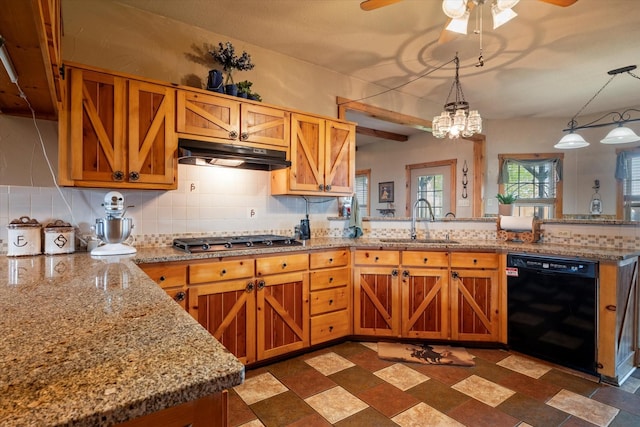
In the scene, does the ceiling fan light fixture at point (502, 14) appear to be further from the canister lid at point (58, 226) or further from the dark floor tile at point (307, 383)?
the canister lid at point (58, 226)

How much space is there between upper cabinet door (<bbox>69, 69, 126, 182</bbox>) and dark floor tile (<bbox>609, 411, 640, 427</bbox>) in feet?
10.9

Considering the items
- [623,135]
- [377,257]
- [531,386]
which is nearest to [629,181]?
[623,135]

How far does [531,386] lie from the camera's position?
89.7 inches

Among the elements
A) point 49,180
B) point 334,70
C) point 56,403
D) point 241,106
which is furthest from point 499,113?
point 56,403

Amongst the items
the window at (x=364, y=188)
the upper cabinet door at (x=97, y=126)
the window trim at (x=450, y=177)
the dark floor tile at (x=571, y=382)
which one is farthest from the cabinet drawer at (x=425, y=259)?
the window at (x=364, y=188)

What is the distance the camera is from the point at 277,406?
6.70 feet

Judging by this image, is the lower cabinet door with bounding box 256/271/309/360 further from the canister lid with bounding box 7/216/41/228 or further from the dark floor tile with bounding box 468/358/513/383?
the canister lid with bounding box 7/216/41/228

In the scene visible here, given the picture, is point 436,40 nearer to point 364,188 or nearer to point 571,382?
point 571,382

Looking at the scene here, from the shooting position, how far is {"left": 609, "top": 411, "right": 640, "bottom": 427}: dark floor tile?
188 centimetres

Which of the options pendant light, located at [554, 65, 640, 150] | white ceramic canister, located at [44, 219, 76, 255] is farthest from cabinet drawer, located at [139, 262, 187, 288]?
pendant light, located at [554, 65, 640, 150]

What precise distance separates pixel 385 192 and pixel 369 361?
4455 millimetres

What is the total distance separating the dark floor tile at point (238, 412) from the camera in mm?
1887

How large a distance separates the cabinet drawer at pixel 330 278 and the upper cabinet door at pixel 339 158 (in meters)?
0.78

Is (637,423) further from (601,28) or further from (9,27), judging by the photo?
(9,27)
